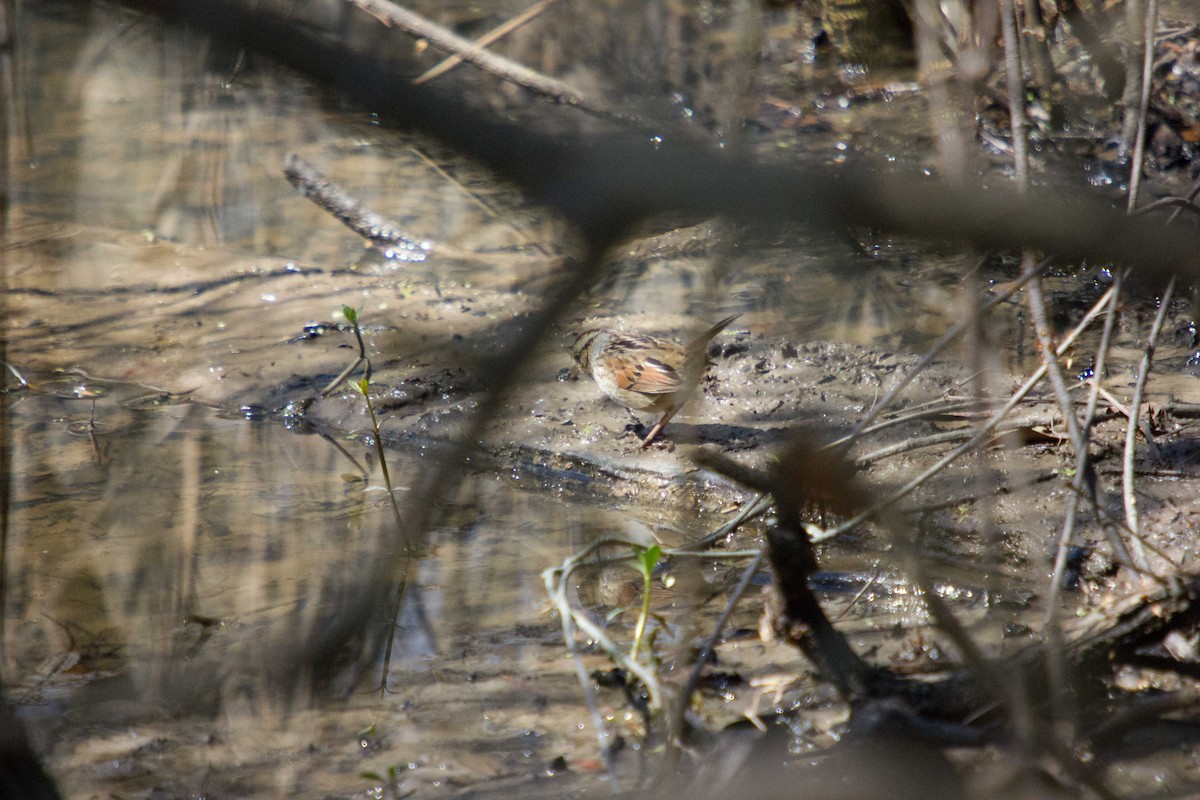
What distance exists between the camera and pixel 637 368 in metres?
4.50

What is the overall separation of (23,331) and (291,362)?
5.17 ft

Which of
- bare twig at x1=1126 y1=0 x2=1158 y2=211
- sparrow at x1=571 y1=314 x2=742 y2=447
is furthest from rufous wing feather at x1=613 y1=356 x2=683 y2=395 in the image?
bare twig at x1=1126 y1=0 x2=1158 y2=211

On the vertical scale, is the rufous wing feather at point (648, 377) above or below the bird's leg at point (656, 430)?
above

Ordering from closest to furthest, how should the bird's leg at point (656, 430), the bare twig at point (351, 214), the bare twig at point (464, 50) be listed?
the bare twig at point (464, 50)
the bird's leg at point (656, 430)
the bare twig at point (351, 214)

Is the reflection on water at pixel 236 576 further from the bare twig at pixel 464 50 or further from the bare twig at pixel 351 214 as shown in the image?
the bare twig at pixel 351 214

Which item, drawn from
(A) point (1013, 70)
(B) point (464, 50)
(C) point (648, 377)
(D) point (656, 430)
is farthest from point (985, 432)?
(C) point (648, 377)

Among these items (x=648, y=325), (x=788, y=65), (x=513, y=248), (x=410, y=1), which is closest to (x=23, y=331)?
(x=513, y=248)

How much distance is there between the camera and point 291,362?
5.11 metres

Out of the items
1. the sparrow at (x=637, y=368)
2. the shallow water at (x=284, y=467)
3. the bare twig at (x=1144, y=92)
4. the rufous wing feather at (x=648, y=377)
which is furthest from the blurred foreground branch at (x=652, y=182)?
the rufous wing feather at (x=648, y=377)

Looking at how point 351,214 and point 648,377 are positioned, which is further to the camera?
point 351,214

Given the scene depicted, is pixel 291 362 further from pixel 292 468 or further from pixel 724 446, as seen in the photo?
pixel 724 446

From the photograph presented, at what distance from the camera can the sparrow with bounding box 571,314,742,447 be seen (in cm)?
441

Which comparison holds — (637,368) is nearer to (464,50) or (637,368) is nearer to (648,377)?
(648,377)

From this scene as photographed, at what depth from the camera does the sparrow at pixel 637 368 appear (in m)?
4.41
